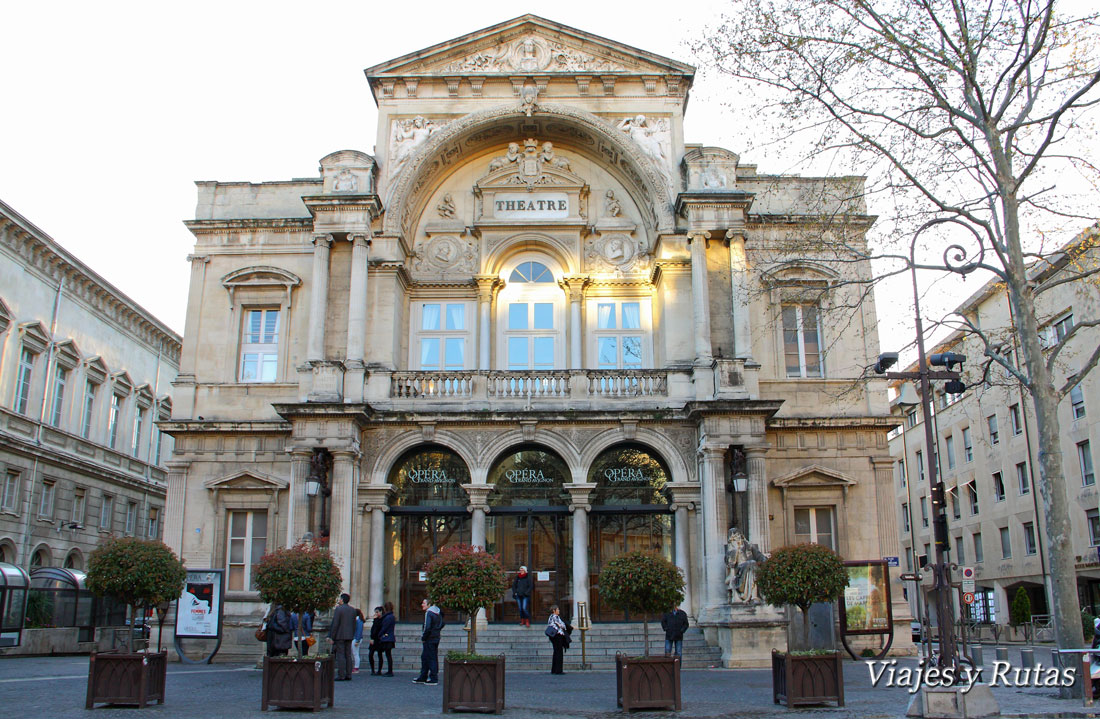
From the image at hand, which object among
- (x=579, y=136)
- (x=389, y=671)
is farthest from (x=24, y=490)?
(x=579, y=136)

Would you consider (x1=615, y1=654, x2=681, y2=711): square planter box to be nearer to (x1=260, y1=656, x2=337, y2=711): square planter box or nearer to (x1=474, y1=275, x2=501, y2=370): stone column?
(x1=260, y1=656, x2=337, y2=711): square planter box

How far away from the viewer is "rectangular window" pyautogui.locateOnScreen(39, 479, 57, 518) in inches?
1406

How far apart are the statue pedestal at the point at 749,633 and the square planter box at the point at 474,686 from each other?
9772 mm

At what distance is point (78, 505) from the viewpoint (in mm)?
38438

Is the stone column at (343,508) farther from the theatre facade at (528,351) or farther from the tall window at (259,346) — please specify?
the tall window at (259,346)

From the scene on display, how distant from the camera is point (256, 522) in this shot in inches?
1036

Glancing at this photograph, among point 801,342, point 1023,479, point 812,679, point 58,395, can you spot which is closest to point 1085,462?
point 1023,479

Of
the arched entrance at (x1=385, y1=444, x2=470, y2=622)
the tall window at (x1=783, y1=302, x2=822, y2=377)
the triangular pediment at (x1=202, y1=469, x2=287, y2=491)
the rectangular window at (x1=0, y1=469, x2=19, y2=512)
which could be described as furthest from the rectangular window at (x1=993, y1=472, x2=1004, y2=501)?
the rectangular window at (x1=0, y1=469, x2=19, y2=512)

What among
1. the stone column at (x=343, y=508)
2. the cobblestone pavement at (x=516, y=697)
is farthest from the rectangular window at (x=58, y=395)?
the stone column at (x=343, y=508)

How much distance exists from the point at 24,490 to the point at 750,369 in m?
25.7

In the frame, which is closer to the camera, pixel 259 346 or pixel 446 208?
pixel 259 346

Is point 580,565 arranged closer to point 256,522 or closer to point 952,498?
point 256,522

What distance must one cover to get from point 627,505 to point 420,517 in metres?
5.54

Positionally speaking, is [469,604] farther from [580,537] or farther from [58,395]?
[58,395]
